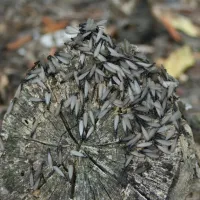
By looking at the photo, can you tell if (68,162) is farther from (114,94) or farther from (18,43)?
(18,43)

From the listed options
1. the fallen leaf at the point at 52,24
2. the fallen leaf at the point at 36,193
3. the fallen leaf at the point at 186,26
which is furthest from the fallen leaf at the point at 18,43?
the fallen leaf at the point at 36,193

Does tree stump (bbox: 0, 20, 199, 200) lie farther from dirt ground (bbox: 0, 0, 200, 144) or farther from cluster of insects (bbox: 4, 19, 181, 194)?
dirt ground (bbox: 0, 0, 200, 144)

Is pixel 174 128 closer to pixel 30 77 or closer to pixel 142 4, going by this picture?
pixel 30 77

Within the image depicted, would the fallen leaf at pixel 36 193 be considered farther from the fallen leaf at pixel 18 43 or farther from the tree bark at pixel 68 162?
the fallen leaf at pixel 18 43

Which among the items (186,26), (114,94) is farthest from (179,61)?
(114,94)

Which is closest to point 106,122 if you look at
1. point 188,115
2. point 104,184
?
point 104,184
